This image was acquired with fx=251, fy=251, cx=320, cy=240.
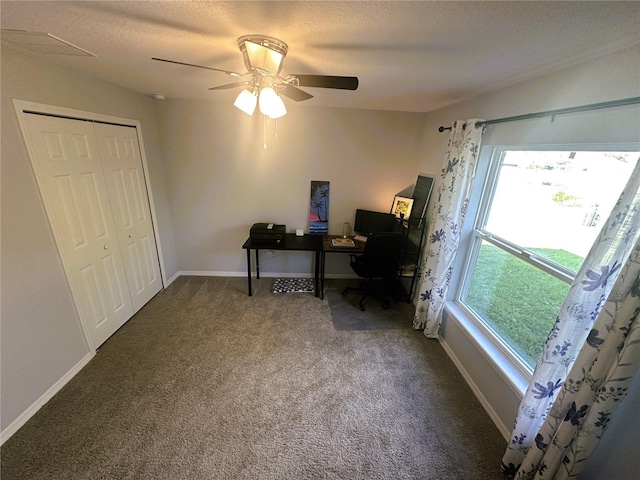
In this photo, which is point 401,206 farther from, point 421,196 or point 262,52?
point 262,52

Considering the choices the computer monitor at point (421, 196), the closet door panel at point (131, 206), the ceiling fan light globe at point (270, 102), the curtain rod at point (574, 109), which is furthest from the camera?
the computer monitor at point (421, 196)

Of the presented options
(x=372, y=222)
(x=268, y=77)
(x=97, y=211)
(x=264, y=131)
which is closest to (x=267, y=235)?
(x=264, y=131)

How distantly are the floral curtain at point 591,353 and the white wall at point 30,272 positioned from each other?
120 inches

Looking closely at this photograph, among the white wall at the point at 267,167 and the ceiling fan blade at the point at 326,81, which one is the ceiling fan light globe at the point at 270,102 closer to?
the ceiling fan blade at the point at 326,81

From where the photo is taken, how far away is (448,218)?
227cm

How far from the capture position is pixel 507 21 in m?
0.98

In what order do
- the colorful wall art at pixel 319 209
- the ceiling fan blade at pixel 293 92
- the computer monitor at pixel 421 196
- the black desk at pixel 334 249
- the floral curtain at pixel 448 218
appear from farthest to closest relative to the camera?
1. the colorful wall art at pixel 319 209
2. the black desk at pixel 334 249
3. the computer monitor at pixel 421 196
4. the floral curtain at pixel 448 218
5. the ceiling fan blade at pixel 293 92

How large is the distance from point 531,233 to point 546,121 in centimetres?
75

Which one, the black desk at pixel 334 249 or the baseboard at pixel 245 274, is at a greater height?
the black desk at pixel 334 249

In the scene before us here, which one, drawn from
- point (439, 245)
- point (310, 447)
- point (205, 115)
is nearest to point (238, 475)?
point (310, 447)

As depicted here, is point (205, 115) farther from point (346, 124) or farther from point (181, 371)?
point (181, 371)

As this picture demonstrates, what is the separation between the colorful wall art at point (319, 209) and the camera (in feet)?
11.0

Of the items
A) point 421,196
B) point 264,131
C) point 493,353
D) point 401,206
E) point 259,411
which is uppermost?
point 264,131

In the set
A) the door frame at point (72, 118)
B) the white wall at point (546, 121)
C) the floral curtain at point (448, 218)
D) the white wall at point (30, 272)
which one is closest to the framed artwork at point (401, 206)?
the floral curtain at point (448, 218)
